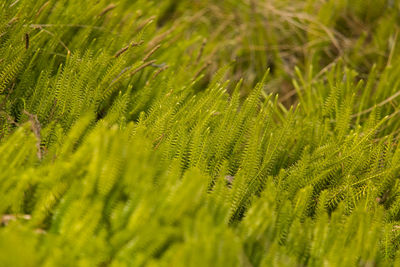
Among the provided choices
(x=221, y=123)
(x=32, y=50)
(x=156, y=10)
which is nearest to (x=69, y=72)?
(x=32, y=50)

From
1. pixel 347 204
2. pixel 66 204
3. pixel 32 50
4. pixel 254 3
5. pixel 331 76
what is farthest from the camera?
pixel 254 3

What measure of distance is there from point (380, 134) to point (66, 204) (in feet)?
3.25

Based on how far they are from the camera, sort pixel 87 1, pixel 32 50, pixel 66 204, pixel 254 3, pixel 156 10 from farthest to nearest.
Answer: pixel 254 3, pixel 156 10, pixel 87 1, pixel 32 50, pixel 66 204

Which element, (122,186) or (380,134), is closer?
(122,186)

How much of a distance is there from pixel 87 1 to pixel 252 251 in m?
0.91

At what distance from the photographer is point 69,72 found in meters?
1.01

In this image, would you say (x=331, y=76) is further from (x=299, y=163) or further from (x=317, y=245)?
(x=317, y=245)

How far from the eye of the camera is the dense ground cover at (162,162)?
26.2 inches

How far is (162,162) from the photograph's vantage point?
86cm

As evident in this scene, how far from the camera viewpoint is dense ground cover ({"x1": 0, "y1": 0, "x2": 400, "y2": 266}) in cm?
67

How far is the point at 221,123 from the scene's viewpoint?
100 cm

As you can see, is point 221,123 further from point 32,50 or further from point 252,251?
point 32,50

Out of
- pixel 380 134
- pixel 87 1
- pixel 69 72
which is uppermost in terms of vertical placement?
pixel 87 1

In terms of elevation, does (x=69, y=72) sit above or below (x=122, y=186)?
above
